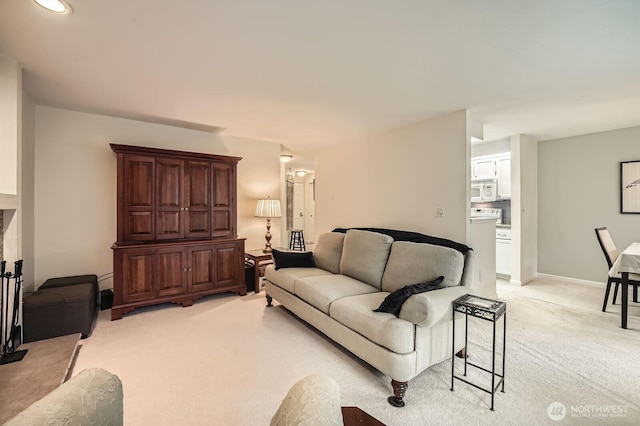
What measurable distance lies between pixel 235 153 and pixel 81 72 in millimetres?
2359

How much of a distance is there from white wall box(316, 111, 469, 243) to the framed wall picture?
293cm

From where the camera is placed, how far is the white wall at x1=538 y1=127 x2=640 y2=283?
4.24 metres

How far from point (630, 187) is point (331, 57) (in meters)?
4.87

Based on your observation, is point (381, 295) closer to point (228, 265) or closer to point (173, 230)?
point (228, 265)

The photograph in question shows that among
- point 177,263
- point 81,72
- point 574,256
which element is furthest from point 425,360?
point 574,256

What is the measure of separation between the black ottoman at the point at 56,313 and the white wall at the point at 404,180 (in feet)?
11.8

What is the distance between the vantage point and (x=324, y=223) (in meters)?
5.43

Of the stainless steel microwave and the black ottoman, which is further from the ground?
the stainless steel microwave

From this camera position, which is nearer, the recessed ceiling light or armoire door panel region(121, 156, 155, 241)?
the recessed ceiling light

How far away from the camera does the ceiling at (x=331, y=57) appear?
167cm

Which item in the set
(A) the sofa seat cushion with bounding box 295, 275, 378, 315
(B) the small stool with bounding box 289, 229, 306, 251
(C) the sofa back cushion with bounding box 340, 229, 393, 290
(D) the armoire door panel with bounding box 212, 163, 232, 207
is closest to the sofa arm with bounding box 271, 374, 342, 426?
(A) the sofa seat cushion with bounding box 295, 275, 378, 315

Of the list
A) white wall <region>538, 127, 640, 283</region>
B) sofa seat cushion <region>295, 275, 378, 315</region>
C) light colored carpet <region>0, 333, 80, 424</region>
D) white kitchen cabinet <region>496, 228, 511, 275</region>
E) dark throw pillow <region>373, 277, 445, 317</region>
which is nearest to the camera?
light colored carpet <region>0, 333, 80, 424</region>

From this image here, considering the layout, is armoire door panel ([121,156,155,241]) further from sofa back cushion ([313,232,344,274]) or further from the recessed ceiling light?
sofa back cushion ([313,232,344,274])

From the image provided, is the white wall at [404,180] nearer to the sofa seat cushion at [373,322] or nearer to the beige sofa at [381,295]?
the beige sofa at [381,295]
